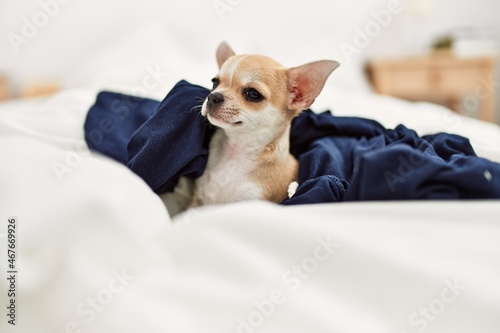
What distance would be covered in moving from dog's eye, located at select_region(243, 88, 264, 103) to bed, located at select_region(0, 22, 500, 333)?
0.33 meters

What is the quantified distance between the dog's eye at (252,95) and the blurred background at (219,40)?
1.43 metres

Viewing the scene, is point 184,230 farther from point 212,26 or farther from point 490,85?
point 490,85

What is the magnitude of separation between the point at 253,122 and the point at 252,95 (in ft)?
0.19

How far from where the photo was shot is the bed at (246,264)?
533mm

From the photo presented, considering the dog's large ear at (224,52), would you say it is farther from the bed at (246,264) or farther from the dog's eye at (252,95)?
the bed at (246,264)

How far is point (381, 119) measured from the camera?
1.45 metres

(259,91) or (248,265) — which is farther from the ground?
(259,91)

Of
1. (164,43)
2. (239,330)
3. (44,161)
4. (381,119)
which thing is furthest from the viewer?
(164,43)

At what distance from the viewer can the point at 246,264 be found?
22.1 inches

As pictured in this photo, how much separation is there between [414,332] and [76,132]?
3.20 ft

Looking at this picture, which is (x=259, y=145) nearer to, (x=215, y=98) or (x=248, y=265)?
(x=215, y=98)

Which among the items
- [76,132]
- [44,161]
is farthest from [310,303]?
[76,132]

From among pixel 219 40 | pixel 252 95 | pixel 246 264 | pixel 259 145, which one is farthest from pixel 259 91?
pixel 219 40

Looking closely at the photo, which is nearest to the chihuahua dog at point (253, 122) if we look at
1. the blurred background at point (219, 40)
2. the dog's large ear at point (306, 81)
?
the dog's large ear at point (306, 81)
